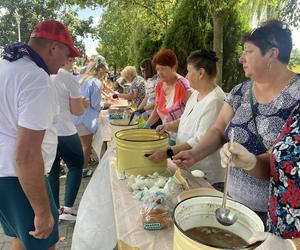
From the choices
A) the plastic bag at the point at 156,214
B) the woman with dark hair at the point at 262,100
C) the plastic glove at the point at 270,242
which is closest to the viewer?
the plastic glove at the point at 270,242

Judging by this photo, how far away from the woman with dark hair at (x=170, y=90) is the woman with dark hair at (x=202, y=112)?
1.55ft

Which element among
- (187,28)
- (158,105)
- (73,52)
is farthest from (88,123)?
(187,28)

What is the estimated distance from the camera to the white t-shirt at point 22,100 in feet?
4.04

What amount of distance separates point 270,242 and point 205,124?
107cm

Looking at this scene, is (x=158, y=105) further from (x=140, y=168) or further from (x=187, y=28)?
(x=187, y=28)

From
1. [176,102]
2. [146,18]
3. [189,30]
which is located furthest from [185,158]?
[146,18]

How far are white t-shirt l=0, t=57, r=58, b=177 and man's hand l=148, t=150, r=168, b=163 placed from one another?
1.89ft

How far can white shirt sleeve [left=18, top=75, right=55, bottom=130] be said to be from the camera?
48.0 inches

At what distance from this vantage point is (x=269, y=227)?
3.77 ft

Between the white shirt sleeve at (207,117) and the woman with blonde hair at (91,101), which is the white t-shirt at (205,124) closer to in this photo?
the white shirt sleeve at (207,117)

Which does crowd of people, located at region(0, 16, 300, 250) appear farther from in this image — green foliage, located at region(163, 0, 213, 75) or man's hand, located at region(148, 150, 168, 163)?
green foliage, located at region(163, 0, 213, 75)

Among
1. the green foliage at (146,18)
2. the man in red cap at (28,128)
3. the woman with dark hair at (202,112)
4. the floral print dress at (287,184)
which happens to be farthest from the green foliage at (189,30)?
the floral print dress at (287,184)

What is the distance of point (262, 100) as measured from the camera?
1385mm

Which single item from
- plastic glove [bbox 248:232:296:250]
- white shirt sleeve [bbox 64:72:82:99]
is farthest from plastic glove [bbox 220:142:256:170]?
white shirt sleeve [bbox 64:72:82:99]
